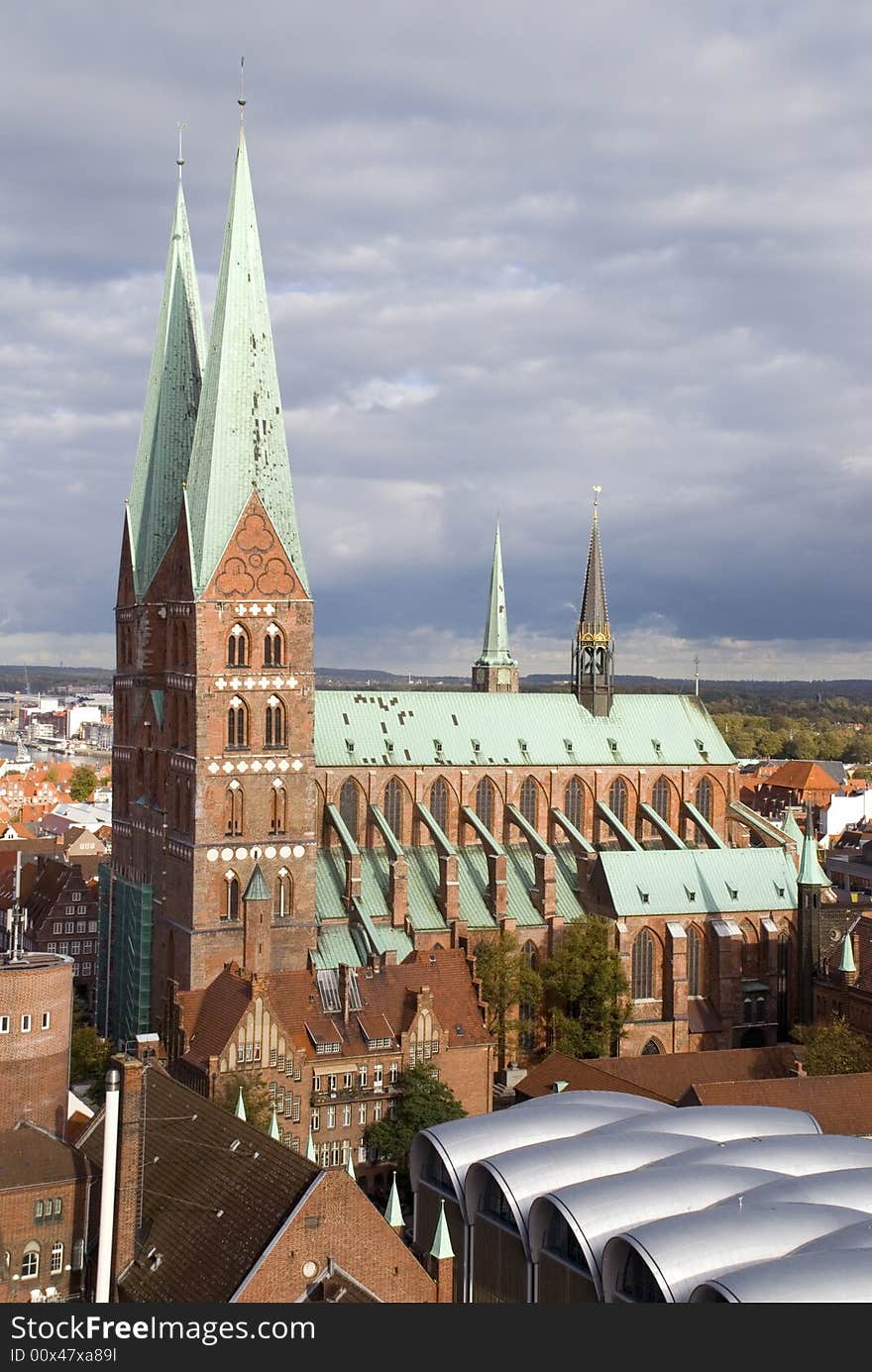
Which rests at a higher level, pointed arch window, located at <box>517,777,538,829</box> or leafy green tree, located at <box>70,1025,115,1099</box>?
pointed arch window, located at <box>517,777,538,829</box>

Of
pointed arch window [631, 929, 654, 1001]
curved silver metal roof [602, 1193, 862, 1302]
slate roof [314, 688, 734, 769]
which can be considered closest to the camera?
curved silver metal roof [602, 1193, 862, 1302]

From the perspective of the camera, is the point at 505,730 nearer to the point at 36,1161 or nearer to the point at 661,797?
the point at 661,797

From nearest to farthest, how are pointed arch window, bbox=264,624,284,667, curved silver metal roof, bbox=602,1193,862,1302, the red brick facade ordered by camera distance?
curved silver metal roof, bbox=602,1193,862,1302, the red brick facade, pointed arch window, bbox=264,624,284,667

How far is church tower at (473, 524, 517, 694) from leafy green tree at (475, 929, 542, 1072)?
170 ft

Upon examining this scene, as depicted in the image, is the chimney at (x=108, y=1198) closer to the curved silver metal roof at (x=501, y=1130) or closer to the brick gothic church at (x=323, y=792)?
the curved silver metal roof at (x=501, y=1130)

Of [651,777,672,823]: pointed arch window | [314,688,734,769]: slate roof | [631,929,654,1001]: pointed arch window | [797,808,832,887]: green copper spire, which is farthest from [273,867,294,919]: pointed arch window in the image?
[797,808,832,887]: green copper spire

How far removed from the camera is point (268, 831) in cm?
8119

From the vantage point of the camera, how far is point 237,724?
266 ft

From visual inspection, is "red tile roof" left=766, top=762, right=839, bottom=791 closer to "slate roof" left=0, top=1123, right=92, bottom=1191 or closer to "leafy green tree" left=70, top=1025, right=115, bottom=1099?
"leafy green tree" left=70, top=1025, right=115, bottom=1099

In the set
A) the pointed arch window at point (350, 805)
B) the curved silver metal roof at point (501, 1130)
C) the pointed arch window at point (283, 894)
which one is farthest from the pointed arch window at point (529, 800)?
the curved silver metal roof at point (501, 1130)

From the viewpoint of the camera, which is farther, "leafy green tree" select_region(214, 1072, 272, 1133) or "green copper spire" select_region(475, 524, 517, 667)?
"green copper spire" select_region(475, 524, 517, 667)

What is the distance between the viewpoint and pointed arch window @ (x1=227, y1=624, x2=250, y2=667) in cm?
8088

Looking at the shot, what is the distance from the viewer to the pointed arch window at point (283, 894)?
81500 mm

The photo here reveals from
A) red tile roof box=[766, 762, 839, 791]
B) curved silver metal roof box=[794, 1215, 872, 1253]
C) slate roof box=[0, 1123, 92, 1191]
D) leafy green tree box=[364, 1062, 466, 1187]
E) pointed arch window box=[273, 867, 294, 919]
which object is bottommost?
leafy green tree box=[364, 1062, 466, 1187]
